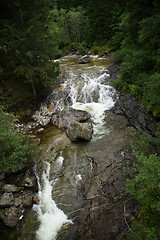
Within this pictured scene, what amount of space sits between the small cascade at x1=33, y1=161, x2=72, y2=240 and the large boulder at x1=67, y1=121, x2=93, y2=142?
9.61ft

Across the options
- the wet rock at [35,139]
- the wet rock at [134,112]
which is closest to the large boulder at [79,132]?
the wet rock at [35,139]

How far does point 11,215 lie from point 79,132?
16.5 ft

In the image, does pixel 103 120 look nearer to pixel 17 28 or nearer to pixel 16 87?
pixel 16 87

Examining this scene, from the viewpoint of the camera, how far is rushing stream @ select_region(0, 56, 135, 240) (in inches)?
183

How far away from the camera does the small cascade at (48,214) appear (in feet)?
15.5

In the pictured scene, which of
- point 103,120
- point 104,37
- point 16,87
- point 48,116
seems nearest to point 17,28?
point 16,87

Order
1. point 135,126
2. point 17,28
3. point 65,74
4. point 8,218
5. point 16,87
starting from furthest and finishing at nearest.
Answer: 1. point 65,74
2. point 16,87
3. point 17,28
4. point 135,126
5. point 8,218

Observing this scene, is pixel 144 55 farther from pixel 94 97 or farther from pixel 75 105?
pixel 75 105

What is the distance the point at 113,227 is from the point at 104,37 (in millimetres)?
32151

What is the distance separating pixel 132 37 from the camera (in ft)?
41.9

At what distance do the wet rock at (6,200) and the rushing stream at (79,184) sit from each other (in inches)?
34.5

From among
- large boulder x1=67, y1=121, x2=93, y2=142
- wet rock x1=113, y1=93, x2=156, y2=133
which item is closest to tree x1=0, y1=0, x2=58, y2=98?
large boulder x1=67, y1=121, x2=93, y2=142

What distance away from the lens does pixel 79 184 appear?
594 cm

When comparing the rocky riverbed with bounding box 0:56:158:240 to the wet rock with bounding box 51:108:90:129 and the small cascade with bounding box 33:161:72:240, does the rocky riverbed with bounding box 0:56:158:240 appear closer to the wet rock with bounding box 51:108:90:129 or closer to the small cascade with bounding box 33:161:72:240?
the wet rock with bounding box 51:108:90:129
